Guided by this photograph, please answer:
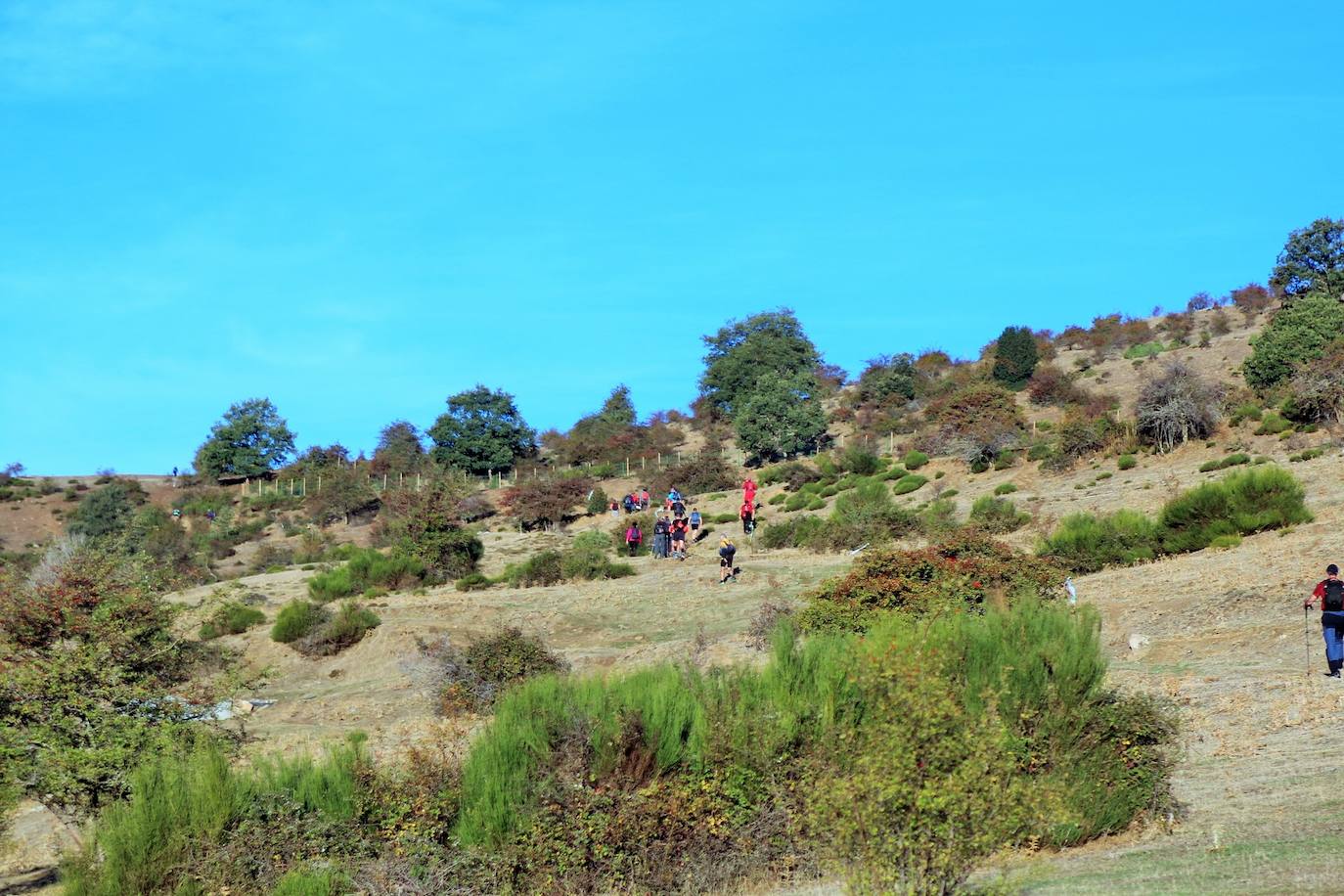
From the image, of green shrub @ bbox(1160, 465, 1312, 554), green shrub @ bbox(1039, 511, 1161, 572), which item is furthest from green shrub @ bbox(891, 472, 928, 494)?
green shrub @ bbox(1160, 465, 1312, 554)

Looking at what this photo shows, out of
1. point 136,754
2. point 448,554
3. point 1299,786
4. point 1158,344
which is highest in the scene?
point 1158,344

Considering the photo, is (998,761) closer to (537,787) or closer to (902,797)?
(902,797)

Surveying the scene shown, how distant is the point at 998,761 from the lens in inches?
354

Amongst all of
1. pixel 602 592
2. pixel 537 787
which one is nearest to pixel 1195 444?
pixel 602 592

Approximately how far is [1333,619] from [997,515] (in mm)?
20622

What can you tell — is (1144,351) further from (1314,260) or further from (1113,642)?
(1113,642)

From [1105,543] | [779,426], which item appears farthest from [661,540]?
[779,426]

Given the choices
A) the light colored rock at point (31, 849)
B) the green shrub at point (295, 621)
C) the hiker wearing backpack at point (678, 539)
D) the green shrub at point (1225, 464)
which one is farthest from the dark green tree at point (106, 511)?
the green shrub at point (1225, 464)

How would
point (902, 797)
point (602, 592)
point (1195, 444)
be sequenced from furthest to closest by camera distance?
point (1195, 444) < point (602, 592) < point (902, 797)

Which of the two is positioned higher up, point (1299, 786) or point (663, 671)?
point (663, 671)

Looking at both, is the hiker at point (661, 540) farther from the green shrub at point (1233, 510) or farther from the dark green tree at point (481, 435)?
the dark green tree at point (481, 435)

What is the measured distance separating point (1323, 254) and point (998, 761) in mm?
64740

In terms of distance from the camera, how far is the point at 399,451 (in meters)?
83.9

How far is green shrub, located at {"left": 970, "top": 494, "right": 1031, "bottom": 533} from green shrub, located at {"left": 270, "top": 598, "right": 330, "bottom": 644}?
17404 mm
